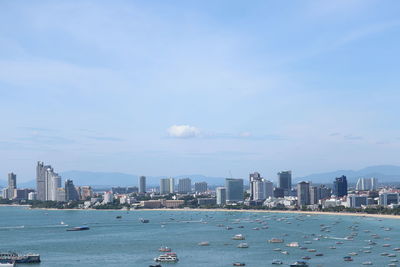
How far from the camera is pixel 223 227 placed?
139ft

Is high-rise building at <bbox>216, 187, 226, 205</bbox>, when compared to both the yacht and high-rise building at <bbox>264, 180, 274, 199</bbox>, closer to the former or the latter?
high-rise building at <bbox>264, 180, 274, 199</bbox>

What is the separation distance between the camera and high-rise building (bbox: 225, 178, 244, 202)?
79.9m

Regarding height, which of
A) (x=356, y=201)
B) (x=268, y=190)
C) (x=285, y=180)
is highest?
(x=285, y=180)

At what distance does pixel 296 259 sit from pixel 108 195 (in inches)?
2315

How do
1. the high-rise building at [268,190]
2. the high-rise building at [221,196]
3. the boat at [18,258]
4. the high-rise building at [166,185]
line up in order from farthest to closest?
the high-rise building at [166,185], the high-rise building at [268,190], the high-rise building at [221,196], the boat at [18,258]

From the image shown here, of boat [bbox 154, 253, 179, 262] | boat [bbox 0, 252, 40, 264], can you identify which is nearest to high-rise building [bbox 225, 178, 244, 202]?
boat [bbox 154, 253, 179, 262]

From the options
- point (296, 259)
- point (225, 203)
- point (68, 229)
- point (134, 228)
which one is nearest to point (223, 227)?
point (134, 228)

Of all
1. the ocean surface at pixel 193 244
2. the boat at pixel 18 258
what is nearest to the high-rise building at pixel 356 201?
the ocean surface at pixel 193 244

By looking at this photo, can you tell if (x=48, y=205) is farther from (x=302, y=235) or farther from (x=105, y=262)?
(x=105, y=262)

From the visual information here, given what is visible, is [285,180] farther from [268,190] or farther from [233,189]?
[233,189]

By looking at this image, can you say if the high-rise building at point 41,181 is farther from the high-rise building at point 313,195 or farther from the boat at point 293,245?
the boat at point 293,245

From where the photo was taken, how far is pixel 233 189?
80500 mm

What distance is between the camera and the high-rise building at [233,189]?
262 ft

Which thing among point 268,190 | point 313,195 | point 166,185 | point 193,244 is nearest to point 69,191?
point 268,190
